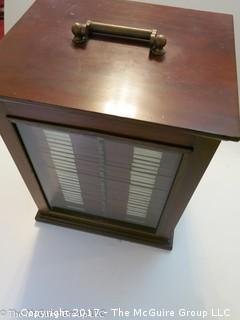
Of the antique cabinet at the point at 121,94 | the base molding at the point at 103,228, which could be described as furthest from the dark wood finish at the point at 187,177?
the base molding at the point at 103,228

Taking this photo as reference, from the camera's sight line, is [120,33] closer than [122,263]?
Yes

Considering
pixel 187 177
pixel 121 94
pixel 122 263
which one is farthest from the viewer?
pixel 122 263

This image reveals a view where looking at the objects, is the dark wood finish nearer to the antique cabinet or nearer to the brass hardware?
the antique cabinet

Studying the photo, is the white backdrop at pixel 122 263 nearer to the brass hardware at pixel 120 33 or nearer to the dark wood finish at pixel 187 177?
the dark wood finish at pixel 187 177

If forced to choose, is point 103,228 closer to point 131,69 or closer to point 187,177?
point 187,177

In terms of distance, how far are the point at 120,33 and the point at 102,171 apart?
1.14ft

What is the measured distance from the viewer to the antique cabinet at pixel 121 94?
1.68ft

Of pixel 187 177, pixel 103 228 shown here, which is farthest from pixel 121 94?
pixel 103 228

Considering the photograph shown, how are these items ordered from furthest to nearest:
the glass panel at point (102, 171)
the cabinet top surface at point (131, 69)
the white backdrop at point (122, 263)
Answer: the white backdrop at point (122, 263) → the glass panel at point (102, 171) → the cabinet top surface at point (131, 69)

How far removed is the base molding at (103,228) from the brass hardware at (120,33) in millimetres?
662

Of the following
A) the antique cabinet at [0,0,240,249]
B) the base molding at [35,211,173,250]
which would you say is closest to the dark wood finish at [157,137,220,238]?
the antique cabinet at [0,0,240,249]

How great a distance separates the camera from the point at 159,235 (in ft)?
3.34

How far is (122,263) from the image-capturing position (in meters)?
1.01

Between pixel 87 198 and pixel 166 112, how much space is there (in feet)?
1.68
